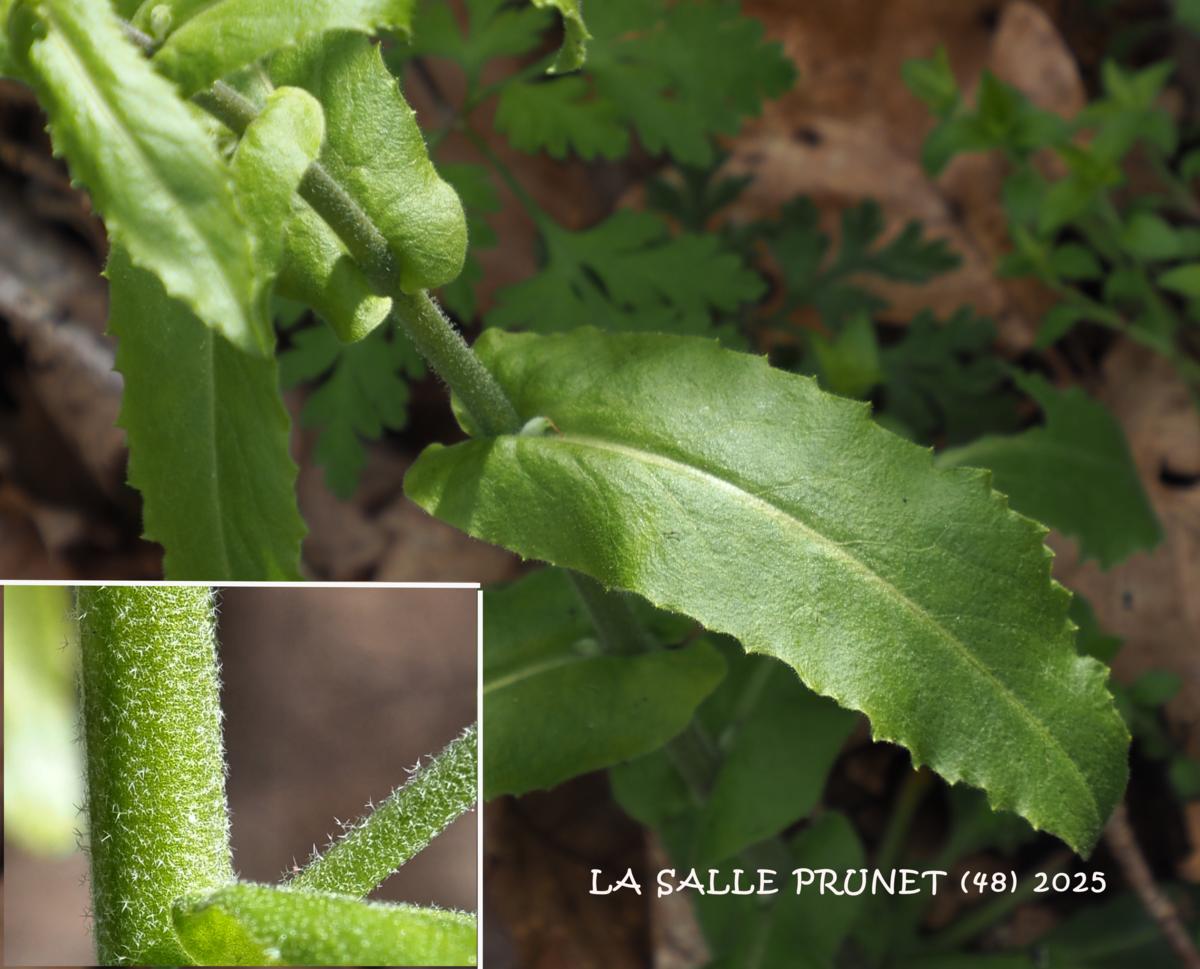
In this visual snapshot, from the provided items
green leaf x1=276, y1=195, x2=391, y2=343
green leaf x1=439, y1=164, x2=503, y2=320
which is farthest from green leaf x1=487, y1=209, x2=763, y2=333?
green leaf x1=276, y1=195, x2=391, y2=343

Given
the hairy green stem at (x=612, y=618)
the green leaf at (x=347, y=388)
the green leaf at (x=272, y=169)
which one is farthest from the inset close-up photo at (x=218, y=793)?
the green leaf at (x=347, y=388)

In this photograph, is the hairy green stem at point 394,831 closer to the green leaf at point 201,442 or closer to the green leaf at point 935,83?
the green leaf at point 201,442

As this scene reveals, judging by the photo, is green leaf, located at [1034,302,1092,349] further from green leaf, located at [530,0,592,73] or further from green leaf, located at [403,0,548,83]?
green leaf, located at [530,0,592,73]

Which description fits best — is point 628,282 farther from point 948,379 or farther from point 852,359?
point 948,379

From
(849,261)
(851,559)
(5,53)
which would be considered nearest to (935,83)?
(849,261)

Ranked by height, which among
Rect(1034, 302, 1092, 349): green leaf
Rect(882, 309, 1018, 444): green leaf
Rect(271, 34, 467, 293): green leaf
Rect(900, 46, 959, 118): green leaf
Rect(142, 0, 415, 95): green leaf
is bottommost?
Rect(882, 309, 1018, 444): green leaf

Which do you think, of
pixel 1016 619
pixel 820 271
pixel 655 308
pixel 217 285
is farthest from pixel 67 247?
pixel 1016 619
